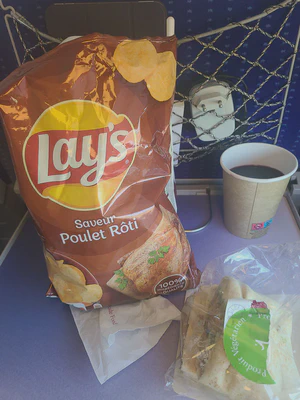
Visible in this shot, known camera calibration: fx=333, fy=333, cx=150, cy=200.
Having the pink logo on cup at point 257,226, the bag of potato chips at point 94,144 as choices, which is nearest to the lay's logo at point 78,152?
the bag of potato chips at point 94,144

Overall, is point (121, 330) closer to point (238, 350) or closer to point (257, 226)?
point (238, 350)

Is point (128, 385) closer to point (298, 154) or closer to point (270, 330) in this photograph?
point (270, 330)

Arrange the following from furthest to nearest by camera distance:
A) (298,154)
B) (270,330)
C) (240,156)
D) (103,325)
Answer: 1. (298,154)
2. (240,156)
3. (103,325)
4. (270,330)

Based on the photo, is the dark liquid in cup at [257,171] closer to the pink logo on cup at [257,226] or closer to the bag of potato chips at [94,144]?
the pink logo on cup at [257,226]

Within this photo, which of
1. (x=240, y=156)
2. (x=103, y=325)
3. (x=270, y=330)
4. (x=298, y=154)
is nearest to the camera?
(x=270, y=330)

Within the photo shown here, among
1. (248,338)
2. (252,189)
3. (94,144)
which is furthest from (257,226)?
(94,144)

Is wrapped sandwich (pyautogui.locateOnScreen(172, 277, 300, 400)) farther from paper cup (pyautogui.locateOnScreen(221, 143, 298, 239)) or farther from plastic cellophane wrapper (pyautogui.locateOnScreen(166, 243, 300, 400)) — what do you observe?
paper cup (pyautogui.locateOnScreen(221, 143, 298, 239))

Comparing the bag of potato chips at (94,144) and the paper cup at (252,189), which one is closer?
the bag of potato chips at (94,144)

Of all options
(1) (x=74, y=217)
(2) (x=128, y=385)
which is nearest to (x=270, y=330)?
(2) (x=128, y=385)
